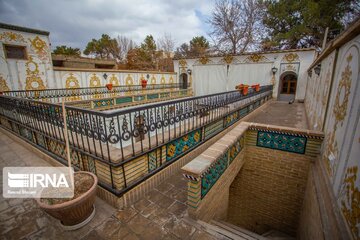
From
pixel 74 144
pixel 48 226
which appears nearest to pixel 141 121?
pixel 74 144

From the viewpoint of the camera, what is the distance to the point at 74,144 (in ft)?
9.92

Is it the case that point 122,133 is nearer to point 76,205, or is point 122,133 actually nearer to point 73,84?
point 76,205

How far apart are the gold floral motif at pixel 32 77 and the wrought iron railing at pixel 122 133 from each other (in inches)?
164

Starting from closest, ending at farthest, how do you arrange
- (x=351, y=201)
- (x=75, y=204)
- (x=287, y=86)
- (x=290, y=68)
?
(x=351, y=201)
(x=75, y=204)
(x=290, y=68)
(x=287, y=86)

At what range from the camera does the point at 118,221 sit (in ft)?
8.07

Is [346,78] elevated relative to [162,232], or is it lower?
elevated

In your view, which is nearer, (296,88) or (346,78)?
(346,78)

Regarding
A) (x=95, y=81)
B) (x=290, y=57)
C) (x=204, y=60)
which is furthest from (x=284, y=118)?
(x=95, y=81)

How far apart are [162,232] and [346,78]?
3.38m

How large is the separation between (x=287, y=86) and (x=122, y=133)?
1372 centimetres

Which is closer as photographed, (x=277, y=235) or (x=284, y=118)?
(x=277, y=235)

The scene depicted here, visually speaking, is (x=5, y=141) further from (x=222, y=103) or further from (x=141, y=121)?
(x=222, y=103)

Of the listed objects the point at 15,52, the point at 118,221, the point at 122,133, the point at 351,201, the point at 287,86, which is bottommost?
the point at 118,221

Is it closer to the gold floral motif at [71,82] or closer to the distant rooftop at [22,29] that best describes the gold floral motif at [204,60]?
the gold floral motif at [71,82]
